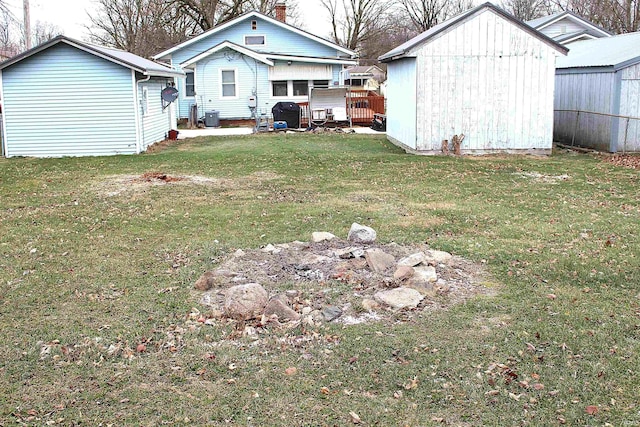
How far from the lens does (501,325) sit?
5.43 metres

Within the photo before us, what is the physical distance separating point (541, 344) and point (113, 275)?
4.15 meters

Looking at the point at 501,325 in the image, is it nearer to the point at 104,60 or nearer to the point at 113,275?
the point at 113,275

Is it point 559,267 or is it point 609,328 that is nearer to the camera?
point 609,328

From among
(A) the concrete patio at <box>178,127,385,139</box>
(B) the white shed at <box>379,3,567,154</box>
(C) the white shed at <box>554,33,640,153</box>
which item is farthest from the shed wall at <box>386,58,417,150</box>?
(C) the white shed at <box>554,33,640,153</box>

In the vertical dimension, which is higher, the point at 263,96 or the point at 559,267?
the point at 263,96

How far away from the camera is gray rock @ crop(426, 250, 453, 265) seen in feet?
22.4

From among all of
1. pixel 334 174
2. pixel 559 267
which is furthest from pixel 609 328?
pixel 334 174

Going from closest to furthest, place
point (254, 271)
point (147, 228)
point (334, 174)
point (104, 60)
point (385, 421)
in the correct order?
point (385, 421)
point (254, 271)
point (147, 228)
point (334, 174)
point (104, 60)

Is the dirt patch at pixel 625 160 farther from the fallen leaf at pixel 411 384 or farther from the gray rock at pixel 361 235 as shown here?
the fallen leaf at pixel 411 384

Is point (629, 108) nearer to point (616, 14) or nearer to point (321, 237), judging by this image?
point (321, 237)

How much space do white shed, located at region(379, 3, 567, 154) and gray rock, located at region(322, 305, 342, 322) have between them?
437 inches

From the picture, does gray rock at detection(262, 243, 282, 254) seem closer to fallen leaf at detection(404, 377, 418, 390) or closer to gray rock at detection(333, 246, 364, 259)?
gray rock at detection(333, 246, 364, 259)

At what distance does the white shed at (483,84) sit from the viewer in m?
15.9

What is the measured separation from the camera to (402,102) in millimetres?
18172
